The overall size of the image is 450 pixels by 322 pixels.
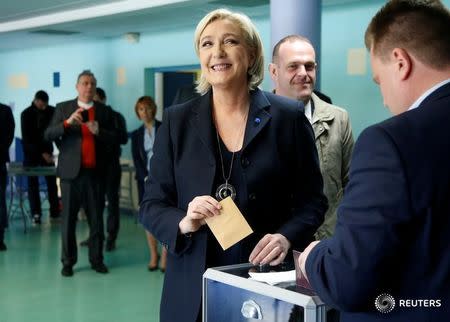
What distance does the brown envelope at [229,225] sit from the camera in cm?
181

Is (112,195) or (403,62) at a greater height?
(403,62)

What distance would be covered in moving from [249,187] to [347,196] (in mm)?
697

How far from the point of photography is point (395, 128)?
46.5 inches

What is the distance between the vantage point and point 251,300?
164 cm

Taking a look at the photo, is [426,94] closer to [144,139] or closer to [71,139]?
[71,139]

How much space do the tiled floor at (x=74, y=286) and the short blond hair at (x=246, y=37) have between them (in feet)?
9.30

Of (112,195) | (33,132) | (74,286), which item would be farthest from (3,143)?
(74,286)

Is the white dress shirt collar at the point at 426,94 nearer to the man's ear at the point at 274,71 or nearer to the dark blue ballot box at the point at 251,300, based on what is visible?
the dark blue ballot box at the point at 251,300

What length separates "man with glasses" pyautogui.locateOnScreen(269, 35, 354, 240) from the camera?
9.10ft

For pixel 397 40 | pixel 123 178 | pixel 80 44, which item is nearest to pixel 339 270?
pixel 397 40

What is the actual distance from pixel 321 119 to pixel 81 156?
325 cm

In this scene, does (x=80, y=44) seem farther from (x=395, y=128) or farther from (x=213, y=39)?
(x=395, y=128)

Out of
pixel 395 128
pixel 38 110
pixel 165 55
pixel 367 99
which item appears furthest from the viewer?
pixel 165 55

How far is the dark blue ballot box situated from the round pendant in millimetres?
230
